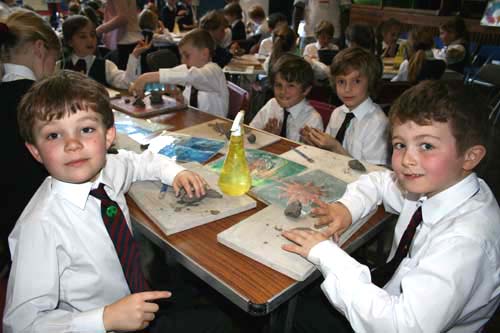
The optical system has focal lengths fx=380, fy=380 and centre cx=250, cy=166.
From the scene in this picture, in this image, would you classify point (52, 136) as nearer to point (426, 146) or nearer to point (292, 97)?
point (426, 146)

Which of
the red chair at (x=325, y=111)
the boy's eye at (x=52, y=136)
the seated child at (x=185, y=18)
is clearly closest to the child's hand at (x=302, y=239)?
the boy's eye at (x=52, y=136)

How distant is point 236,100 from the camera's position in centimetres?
260

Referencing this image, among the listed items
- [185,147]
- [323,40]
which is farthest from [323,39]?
[185,147]

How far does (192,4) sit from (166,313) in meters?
8.64

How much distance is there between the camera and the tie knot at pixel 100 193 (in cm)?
108

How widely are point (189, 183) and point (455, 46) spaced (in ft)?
15.7

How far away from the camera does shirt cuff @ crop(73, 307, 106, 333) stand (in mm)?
890

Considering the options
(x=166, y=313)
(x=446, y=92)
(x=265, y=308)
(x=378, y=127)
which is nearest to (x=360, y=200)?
(x=446, y=92)

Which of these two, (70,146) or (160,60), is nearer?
(70,146)

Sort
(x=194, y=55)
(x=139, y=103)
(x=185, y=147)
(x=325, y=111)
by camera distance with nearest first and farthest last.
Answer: (x=185, y=147) → (x=139, y=103) → (x=325, y=111) → (x=194, y=55)

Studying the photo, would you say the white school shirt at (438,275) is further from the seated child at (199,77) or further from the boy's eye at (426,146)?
the seated child at (199,77)

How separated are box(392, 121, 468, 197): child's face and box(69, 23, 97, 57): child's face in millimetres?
2538

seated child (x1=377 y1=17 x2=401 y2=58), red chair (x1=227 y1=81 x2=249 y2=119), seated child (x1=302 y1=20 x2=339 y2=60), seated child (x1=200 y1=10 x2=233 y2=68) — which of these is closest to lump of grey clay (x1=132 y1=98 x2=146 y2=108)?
red chair (x1=227 y1=81 x2=249 y2=119)

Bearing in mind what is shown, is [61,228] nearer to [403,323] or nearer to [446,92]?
[403,323]
